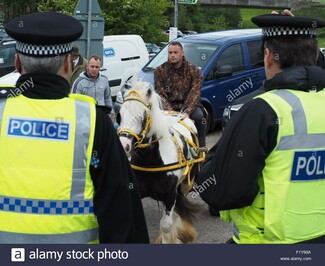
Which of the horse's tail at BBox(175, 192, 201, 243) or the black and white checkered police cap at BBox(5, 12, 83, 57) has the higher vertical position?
the black and white checkered police cap at BBox(5, 12, 83, 57)

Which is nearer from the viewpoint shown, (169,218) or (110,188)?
(110,188)

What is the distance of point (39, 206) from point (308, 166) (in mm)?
1263

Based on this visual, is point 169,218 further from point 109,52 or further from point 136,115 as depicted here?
point 109,52

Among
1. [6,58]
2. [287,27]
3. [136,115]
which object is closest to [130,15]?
[6,58]

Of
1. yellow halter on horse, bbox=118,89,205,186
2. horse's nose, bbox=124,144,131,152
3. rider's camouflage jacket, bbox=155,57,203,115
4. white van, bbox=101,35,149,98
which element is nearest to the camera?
horse's nose, bbox=124,144,131,152

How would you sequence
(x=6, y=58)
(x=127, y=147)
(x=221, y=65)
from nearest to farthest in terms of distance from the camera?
1. (x=127, y=147)
2. (x=221, y=65)
3. (x=6, y=58)

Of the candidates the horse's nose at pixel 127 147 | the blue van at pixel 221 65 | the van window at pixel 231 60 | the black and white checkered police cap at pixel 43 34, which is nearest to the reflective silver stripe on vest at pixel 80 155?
the black and white checkered police cap at pixel 43 34

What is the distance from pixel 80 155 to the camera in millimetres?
2359

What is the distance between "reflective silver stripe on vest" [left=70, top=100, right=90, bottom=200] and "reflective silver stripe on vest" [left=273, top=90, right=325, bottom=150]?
889 millimetres

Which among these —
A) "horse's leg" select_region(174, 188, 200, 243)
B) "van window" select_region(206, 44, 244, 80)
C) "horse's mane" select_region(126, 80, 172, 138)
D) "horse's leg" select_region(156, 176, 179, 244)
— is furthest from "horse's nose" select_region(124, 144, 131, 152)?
"van window" select_region(206, 44, 244, 80)

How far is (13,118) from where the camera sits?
7.77 ft

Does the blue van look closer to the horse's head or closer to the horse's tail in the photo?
the horse's tail

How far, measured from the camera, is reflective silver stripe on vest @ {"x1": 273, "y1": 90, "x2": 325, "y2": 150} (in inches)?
98.7

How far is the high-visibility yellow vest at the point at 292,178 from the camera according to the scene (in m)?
→ 2.51
